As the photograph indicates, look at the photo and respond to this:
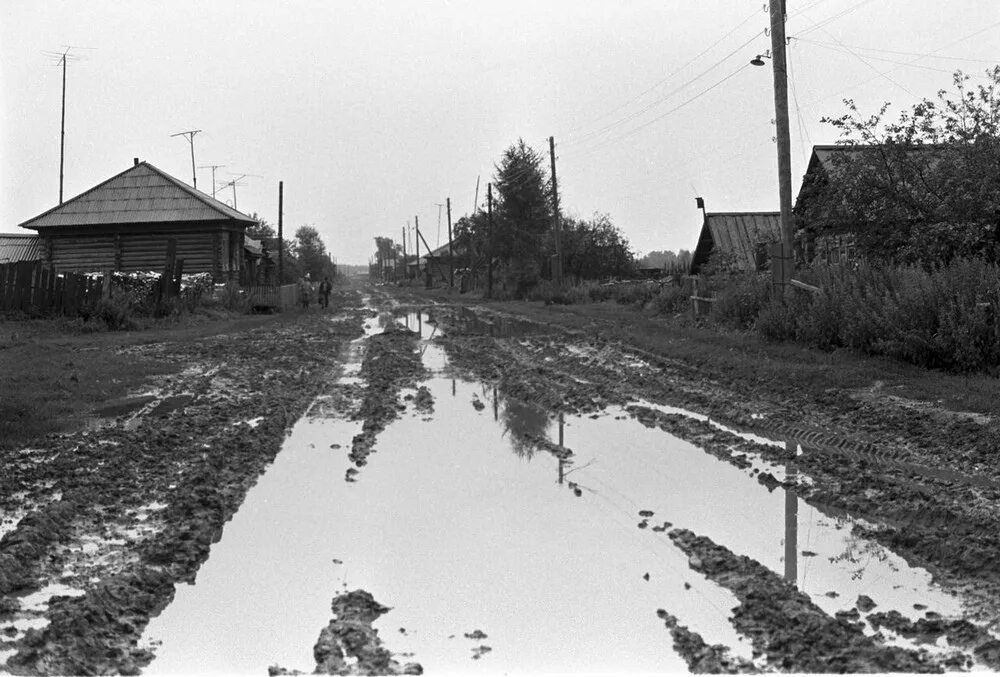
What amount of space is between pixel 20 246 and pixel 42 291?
20219 millimetres

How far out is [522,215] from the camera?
60312 millimetres

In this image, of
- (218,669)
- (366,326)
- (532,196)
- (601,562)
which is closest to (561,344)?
(366,326)

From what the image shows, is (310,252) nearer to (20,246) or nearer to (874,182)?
(20,246)

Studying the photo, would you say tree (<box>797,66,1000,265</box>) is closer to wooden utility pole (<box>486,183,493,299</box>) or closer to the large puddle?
the large puddle

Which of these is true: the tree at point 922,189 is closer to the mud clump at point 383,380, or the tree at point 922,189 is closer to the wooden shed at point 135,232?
the mud clump at point 383,380

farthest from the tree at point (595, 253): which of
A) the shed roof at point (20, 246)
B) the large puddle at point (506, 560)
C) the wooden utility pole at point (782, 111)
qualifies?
the large puddle at point (506, 560)

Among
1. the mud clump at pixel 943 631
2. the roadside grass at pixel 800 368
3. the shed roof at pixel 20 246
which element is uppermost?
the shed roof at pixel 20 246

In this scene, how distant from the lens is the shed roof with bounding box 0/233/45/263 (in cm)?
4303

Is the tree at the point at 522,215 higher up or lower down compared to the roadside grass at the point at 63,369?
higher up

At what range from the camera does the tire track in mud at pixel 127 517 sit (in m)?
4.74

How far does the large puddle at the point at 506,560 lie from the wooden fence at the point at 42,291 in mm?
19064

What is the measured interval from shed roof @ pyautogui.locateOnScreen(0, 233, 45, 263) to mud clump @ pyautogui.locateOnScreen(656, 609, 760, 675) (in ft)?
142

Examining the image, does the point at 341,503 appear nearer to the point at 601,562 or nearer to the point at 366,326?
the point at 601,562

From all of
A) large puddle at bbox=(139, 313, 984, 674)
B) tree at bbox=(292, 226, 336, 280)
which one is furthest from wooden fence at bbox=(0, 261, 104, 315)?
tree at bbox=(292, 226, 336, 280)
